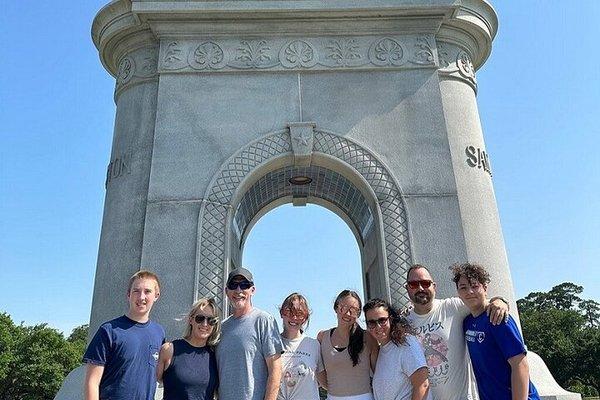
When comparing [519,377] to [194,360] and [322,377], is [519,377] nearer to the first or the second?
[322,377]

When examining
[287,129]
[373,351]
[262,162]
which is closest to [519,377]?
[373,351]

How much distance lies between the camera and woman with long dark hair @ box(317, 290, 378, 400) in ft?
13.1

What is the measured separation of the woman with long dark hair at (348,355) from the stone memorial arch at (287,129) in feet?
10.5

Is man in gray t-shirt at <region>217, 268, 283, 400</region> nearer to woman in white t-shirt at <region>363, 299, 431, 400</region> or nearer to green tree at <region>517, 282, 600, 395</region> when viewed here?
woman in white t-shirt at <region>363, 299, 431, 400</region>

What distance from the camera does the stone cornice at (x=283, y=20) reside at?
8.56 metres

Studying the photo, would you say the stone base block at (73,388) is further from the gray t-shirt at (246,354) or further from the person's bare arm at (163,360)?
the gray t-shirt at (246,354)

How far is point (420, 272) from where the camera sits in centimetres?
418

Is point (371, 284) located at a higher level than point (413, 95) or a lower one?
lower

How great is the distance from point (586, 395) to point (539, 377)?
51.3 m

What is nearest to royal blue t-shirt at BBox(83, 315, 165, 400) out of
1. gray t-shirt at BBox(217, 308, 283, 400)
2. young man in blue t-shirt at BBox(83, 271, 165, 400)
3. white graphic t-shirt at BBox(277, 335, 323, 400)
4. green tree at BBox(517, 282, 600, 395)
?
young man in blue t-shirt at BBox(83, 271, 165, 400)

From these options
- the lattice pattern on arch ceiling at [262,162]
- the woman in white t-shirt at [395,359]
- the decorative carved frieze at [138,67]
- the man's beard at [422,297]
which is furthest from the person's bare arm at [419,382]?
the decorative carved frieze at [138,67]

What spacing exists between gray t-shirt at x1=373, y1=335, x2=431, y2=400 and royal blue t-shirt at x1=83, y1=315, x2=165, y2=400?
5.88 ft

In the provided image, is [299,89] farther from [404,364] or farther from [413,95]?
[404,364]

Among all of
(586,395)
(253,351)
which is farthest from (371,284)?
(586,395)
